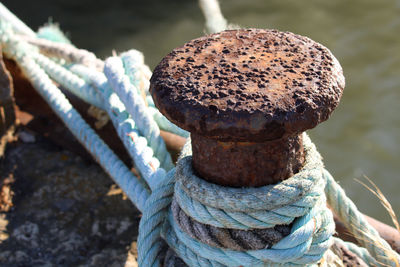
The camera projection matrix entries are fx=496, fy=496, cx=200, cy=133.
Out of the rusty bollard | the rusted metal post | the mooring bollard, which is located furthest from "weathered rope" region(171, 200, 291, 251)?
the rusted metal post

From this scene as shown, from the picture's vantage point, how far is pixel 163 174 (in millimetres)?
1290

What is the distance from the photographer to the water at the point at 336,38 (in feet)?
9.62

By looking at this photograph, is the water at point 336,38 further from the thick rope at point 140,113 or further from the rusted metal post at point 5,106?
the rusted metal post at point 5,106

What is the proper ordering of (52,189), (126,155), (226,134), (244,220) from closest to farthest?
(226,134) < (244,220) < (52,189) < (126,155)

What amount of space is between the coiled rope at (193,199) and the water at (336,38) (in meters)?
1.66

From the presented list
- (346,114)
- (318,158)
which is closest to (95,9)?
(346,114)

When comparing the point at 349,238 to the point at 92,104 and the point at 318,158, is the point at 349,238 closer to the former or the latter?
the point at 318,158

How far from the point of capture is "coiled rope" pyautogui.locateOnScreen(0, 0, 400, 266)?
99 centimetres

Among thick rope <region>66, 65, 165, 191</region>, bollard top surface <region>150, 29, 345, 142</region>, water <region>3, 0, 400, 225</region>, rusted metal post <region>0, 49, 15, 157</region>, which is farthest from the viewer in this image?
water <region>3, 0, 400, 225</region>

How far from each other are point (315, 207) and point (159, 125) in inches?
24.7

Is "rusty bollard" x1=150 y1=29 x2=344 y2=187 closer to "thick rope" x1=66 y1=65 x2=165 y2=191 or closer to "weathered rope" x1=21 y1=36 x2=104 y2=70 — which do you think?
"thick rope" x1=66 y1=65 x2=165 y2=191

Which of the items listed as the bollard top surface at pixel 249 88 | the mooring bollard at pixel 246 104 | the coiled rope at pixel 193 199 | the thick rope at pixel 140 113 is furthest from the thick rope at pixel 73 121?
the bollard top surface at pixel 249 88

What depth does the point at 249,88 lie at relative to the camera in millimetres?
869

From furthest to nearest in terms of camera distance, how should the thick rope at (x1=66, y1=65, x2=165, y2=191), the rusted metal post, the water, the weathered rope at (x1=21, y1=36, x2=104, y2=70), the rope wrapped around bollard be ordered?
the water
the weathered rope at (x1=21, y1=36, x2=104, y2=70)
the rusted metal post
the thick rope at (x1=66, y1=65, x2=165, y2=191)
the rope wrapped around bollard
